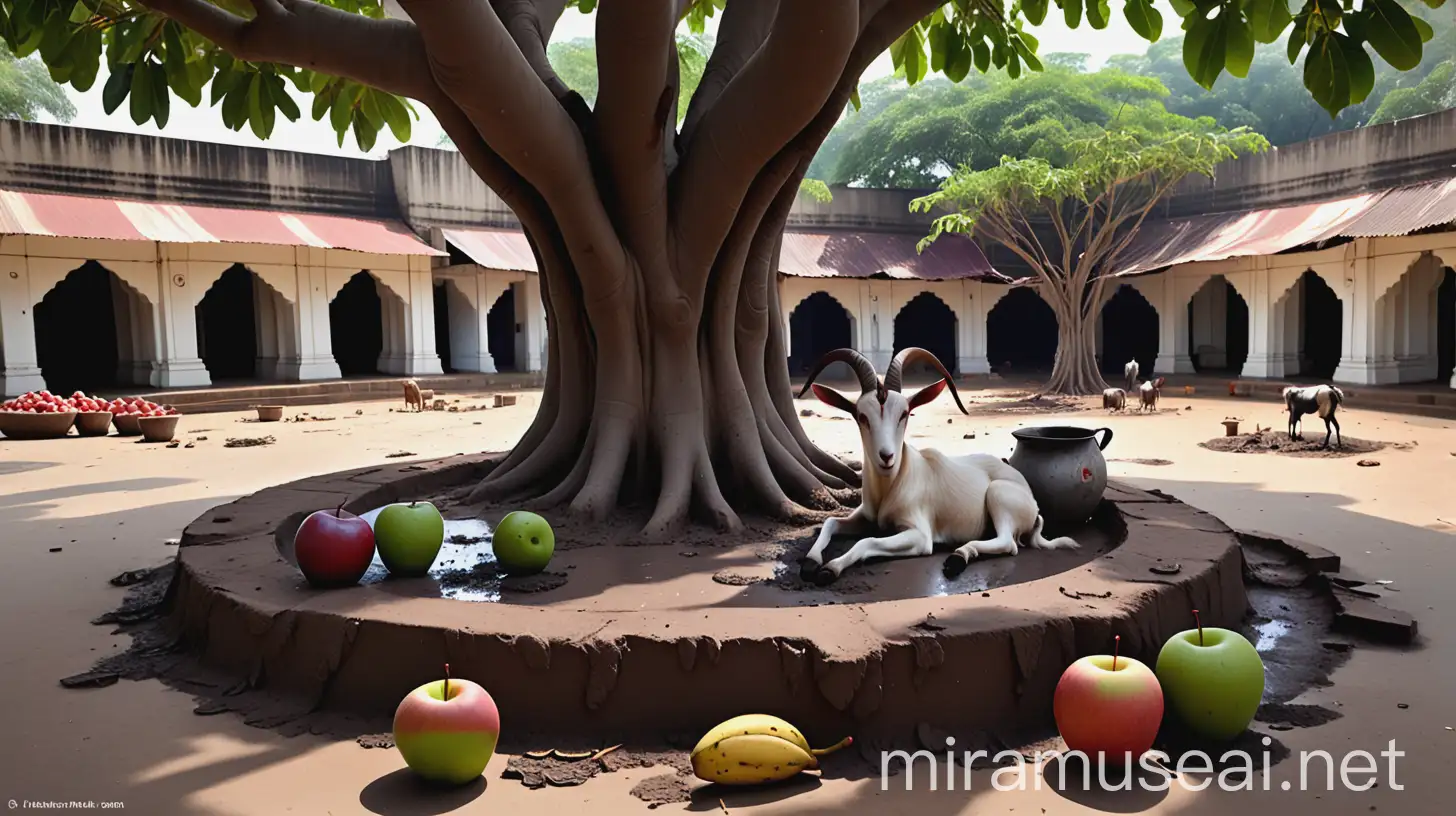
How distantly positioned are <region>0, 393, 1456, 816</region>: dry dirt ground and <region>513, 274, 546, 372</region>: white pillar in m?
13.2

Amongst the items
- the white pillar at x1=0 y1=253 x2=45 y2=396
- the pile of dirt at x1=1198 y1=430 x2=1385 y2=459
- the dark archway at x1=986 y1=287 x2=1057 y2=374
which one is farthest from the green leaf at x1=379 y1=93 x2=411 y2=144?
the dark archway at x1=986 y1=287 x2=1057 y2=374

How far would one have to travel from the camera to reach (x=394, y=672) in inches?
130

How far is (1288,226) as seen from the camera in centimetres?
1956

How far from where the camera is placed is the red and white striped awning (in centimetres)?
1686

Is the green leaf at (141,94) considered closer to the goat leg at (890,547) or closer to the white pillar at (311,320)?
the goat leg at (890,547)

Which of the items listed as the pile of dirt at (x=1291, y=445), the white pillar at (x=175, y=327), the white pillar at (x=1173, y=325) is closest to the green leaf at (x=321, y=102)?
the pile of dirt at (x=1291, y=445)

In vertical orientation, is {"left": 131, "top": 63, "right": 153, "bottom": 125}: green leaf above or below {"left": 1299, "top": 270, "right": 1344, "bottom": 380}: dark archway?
above

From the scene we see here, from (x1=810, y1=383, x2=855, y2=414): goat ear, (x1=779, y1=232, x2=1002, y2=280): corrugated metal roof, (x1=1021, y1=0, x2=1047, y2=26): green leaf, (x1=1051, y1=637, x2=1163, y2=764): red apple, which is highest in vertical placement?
(x1=779, y1=232, x2=1002, y2=280): corrugated metal roof

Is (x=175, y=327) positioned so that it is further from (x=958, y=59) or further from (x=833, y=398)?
(x=833, y=398)

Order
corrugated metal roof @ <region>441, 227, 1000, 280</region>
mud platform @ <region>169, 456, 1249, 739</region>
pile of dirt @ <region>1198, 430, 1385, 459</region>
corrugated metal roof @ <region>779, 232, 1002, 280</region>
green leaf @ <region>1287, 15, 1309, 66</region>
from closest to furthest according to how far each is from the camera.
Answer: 1. mud platform @ <region>169, 456, 1249, 739</region>
2. green leaf @ <region>1287, 15, 1309, 66</region>
3. pile of dirt @ <region>1198, 430, 1385, 459</region>
4. corrugated metal roof @ <region>441, 227, 1000, 280</region>
5. corrugated metal roof @ <region>779, 232, 1002, 280</region>

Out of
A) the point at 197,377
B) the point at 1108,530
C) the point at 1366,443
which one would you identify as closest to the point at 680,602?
the point at 1108,530

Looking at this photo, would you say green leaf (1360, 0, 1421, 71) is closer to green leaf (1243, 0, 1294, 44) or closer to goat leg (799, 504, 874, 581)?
green leaf (1243, 0, 1294, 44)

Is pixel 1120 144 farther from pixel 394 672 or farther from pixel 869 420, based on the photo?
pixel 394 672

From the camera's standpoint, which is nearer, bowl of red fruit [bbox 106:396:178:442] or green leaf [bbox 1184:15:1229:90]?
green leaf [bbox 1184:15:1229:90]
